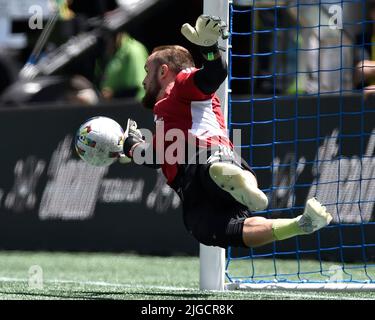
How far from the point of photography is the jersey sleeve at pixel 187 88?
6332 millimetres

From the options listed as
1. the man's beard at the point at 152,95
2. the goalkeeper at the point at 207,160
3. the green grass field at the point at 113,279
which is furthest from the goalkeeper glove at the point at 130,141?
the green grass field at the point at 113,279

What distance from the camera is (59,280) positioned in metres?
8.11

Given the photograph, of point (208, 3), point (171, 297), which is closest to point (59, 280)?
point (171, 297)

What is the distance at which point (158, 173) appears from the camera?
1051 centimetres

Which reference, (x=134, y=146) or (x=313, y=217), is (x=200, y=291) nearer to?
(x=134, y=146)

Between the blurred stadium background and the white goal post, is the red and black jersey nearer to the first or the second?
the white goal post

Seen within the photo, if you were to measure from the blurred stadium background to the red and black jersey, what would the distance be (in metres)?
0.92

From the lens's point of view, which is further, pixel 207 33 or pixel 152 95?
pixel 152 95

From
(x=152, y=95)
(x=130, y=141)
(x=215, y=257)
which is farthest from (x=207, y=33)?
(x=215, y=257)

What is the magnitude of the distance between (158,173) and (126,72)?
2219 mm

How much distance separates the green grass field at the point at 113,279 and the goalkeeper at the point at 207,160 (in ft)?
1.81

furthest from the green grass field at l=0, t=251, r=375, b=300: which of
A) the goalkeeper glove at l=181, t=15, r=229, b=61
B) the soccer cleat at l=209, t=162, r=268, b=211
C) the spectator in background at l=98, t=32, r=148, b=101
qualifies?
the spectator in background at l=98, t=32, r=148, b=101

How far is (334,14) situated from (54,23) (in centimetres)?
532

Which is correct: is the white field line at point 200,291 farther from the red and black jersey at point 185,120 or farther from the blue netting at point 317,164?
the blue netting at point 317,164
